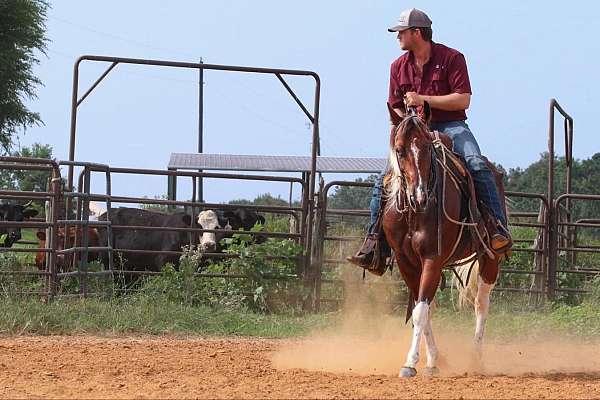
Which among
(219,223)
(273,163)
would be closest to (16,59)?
(273,163)

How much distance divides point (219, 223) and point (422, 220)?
27.4ft

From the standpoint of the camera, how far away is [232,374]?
282 inches

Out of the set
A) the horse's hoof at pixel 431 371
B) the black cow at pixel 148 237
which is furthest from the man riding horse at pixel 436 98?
the black cow at pixel 148 237

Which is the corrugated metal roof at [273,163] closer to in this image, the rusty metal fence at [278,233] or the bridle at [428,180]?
the rusty metal fence at [278,233]

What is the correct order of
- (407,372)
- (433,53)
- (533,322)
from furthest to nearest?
(533,322)
(433,53)
(407,372)

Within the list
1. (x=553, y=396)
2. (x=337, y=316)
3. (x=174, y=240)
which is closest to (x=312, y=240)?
(x=337, y=316)

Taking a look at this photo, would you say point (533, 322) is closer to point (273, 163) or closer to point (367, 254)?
point (367, 254)

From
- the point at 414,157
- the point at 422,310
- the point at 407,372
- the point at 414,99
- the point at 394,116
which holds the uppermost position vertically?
the point at 414,99

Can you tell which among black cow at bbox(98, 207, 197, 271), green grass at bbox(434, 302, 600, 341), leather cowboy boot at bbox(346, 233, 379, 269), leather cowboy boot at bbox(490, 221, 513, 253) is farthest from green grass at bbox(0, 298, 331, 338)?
leather cowboy boot at bbox(490, 221, 513, 253)

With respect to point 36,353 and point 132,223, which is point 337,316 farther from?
point 36,353

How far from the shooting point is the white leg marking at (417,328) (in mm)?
7211

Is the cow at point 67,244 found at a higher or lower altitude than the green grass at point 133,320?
higher

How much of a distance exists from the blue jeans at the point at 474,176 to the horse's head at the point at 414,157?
69 centimetres

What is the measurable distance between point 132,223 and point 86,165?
2.64 metres
